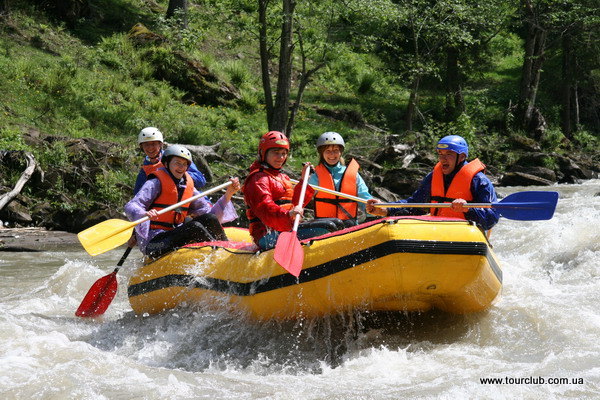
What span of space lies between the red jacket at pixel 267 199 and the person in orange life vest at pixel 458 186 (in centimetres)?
86

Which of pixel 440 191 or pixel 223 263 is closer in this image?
Result: pixel 223 263

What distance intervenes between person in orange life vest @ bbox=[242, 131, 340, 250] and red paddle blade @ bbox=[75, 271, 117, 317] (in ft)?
5.36

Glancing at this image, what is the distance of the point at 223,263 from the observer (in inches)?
219

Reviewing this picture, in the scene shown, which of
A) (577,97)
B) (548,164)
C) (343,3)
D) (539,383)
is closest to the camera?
(539,383)

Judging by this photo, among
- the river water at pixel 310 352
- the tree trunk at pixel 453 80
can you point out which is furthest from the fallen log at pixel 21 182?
the tree trunk at pixel 453 80

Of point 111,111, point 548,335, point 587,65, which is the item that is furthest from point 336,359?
point 587,65

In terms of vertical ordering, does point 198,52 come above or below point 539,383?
above

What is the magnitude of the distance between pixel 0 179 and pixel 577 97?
20.4 meters

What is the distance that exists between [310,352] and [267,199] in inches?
45.4

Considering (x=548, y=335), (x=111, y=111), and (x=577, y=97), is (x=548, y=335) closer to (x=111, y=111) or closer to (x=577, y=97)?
(x=111, y=111)

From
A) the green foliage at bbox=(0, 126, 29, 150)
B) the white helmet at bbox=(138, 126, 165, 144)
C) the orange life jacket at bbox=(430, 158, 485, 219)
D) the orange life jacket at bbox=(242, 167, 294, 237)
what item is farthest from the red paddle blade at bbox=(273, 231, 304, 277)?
the green foliage at bbox=(0, 126, 29, 150)

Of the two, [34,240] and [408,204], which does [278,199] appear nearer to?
[408,204]

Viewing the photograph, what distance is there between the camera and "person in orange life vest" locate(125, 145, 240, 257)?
6121mm

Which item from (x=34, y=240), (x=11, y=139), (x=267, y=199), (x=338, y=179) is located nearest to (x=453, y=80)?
(x=11, y=139)
